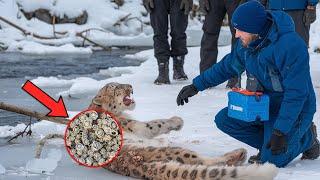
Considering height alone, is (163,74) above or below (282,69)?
below

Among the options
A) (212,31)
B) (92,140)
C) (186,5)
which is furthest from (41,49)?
(92,140)

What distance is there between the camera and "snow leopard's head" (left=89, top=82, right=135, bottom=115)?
508cm

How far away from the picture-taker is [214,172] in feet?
11.7

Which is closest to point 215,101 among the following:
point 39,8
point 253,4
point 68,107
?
point 68,107

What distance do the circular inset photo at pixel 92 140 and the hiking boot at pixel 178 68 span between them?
14.0ft

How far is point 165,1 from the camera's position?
329 inches

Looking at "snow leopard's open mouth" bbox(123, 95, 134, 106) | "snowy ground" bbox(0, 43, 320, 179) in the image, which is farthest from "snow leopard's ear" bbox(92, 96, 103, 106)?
"snowy ground" bbox(0, 43, 320, 179)

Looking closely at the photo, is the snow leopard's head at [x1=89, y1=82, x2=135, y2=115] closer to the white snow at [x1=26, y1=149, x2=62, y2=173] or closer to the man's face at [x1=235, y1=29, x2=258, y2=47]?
the white snow at [x1=26, y1=149, x2=62, y2=173]

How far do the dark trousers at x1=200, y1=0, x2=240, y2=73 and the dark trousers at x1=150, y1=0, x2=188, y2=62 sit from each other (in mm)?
560

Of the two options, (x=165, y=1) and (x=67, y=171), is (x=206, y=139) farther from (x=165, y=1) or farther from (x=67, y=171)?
(x=165, y=1)

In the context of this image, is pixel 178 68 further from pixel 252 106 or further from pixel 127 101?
pixel 252 106

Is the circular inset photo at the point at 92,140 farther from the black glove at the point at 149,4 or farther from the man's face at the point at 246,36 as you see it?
the black glove at the point at 149,4

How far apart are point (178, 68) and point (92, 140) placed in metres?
4.57

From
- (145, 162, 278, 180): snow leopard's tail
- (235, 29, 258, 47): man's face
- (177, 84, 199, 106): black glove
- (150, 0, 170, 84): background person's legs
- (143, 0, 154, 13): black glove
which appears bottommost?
(150, 0, 170, 84): background person's legs
